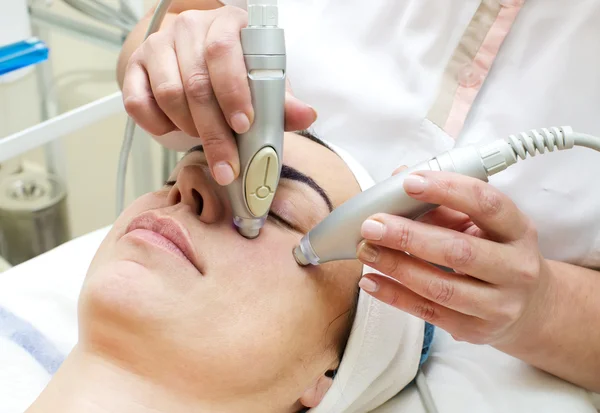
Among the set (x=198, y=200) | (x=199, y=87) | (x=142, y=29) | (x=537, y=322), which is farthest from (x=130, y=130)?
(x=537, y=322)

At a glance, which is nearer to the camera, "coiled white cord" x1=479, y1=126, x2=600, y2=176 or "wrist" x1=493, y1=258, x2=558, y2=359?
"coiled white cord" x1=479, y1=126, x2=600, y2=176

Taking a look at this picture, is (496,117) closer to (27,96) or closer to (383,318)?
(383,318)

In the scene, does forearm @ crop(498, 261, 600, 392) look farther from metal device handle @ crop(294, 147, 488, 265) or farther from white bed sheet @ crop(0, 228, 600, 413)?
metal device handle @ crop(294, 147, 488, 265)

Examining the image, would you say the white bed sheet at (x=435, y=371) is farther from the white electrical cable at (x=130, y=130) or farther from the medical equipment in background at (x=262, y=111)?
the medical equipment in background at (x=262, y=111)

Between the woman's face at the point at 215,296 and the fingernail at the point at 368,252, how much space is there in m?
0.15

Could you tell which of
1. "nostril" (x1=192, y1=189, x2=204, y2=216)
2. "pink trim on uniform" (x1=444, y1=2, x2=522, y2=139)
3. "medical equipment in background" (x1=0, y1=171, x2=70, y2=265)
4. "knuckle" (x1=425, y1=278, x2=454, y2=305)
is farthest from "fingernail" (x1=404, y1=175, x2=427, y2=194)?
"medical equipment in background" (x1=0, y1=171, x2=70, y2=265)

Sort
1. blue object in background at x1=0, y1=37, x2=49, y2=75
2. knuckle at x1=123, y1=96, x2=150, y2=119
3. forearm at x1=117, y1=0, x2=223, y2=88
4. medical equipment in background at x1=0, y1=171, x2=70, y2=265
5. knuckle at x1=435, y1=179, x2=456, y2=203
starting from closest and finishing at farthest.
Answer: knuckle at x1=435, y1=179, x2=456, y2=203 < knuckle at x1=123, y1=96, x2=150, y2=119 < blue object in background at x1=0, y1=37, x2=49, y2=75 < forearm at x1=117, y1=0, x2=223, y2=88 < medical equipment in background at x1=0, y1=171, x2=70, y2=265

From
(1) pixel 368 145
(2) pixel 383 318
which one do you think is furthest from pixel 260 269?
(1) pixel 368 145

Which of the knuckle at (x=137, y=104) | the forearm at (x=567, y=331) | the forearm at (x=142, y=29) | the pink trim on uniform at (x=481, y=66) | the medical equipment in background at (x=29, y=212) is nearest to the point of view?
the knuckle at (x=137, y=104)

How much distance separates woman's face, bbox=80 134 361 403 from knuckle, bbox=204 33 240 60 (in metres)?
0.19

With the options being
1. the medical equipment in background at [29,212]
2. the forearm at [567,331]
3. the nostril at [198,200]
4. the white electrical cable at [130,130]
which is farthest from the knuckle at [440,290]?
the medical equipment in background at [29,212]

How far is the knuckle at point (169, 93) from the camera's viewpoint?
2.30ft

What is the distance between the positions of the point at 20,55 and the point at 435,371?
2.95ft

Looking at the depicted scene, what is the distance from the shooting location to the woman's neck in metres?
0.74
